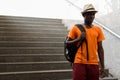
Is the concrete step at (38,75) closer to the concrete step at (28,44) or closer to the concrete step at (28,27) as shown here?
the concrete step at (28,44)

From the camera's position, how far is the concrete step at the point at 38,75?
5016 millimetres

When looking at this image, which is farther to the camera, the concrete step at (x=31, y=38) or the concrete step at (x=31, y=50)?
the concrete step at (x=31, y=38)

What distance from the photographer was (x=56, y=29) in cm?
817

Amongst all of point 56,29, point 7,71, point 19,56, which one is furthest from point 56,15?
point 7,71

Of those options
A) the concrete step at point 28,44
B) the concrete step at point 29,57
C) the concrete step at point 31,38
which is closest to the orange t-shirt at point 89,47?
the concrete step at point 29,57

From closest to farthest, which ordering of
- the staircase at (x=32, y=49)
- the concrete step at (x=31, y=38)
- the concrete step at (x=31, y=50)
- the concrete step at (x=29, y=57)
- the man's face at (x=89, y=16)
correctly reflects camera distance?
the man's face at (x=89, y=16) < the staircase at (x=32, y=49) < the concrete step at (x=29, y=57) < the concrete step at (x=31, y=50) < the concrete step at (x=31, y=38)

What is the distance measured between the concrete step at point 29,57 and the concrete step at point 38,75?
0.75m

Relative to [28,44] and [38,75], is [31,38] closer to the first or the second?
[28,44]

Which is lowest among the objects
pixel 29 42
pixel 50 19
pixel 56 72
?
pixel 56 72

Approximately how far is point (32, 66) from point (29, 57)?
443 mm

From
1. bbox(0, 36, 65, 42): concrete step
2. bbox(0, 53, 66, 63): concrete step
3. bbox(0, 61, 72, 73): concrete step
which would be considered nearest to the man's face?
bbox(0, 61, 72, 73): concrete step

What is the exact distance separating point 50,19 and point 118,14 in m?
3.60

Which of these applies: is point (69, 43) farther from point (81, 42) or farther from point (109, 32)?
point (109, 32)

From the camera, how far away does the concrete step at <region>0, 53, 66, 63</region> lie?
5866mm
